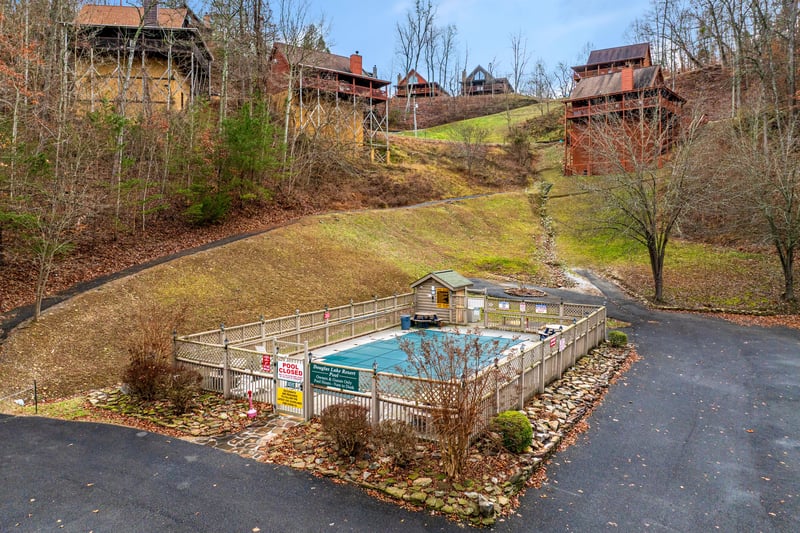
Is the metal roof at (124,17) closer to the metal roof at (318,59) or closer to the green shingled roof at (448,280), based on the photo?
the metal roof at (318,59)

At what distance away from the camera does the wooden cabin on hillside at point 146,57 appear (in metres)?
33.7

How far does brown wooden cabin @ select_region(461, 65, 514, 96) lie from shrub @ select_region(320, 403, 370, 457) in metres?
104

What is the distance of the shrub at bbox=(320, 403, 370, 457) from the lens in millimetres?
9047

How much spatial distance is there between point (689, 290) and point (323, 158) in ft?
104

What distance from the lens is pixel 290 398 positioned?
451 inches

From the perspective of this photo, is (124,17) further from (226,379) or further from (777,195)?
(777,195)

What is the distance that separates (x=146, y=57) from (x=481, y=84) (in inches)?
3286

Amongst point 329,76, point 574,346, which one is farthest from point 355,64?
point 574,346

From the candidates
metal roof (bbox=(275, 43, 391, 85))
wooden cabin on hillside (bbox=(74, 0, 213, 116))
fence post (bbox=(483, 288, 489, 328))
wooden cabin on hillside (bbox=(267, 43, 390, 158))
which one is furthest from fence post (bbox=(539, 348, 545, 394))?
wooden cabin on hillside (bbox=(267, 43, 390, 158))

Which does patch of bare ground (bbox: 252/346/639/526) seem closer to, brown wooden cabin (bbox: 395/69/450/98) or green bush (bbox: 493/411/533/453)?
green bush (bbox: 493/411/533/453)

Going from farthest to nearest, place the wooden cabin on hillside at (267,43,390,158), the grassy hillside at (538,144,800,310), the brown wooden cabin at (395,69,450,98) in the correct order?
1. the brown wooden cabin at (395,69,450,98)
2. the wooden cabin on hillside at (267,43,390,158)
3. the grassy hillside at (538,144,800,310)

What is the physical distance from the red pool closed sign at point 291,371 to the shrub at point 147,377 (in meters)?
3.31

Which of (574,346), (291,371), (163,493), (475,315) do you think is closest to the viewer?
(163,493)

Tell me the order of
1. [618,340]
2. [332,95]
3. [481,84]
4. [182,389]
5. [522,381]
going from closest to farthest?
[182,389] → [522,381] → [618,340] → [332,95] → [481,84]
